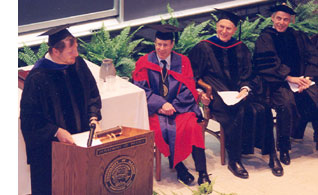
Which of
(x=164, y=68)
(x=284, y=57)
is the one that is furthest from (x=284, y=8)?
(x=164, y=68)

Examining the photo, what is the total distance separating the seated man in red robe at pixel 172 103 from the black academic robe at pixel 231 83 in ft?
0.86

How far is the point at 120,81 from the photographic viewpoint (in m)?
5.19

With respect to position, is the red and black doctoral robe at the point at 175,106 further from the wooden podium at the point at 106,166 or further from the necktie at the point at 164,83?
the wooden podium at the point at 106,166

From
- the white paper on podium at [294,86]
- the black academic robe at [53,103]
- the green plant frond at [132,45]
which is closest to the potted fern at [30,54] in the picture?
the green plant frond at [132,45]

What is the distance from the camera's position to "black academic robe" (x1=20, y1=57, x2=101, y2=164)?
13.8ft

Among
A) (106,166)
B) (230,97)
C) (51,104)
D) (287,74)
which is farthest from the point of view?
(287,74)

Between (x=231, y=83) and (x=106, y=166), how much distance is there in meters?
2.58

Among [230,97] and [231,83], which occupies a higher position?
[231,83]

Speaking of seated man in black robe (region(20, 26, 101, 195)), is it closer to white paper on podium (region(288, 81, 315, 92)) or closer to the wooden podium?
the wooden podium

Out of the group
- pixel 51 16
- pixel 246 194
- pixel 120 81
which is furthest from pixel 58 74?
pixel 51 16

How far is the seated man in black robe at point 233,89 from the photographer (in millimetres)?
5590

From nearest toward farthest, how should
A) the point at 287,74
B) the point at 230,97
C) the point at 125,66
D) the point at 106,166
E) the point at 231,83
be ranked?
the point at 106,166
the point at 230,97
the point at 231,83
the point at 287,74
the point at 125,66

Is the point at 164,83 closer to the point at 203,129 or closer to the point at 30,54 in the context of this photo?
the point at 203,129

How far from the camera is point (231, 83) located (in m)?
5.83
